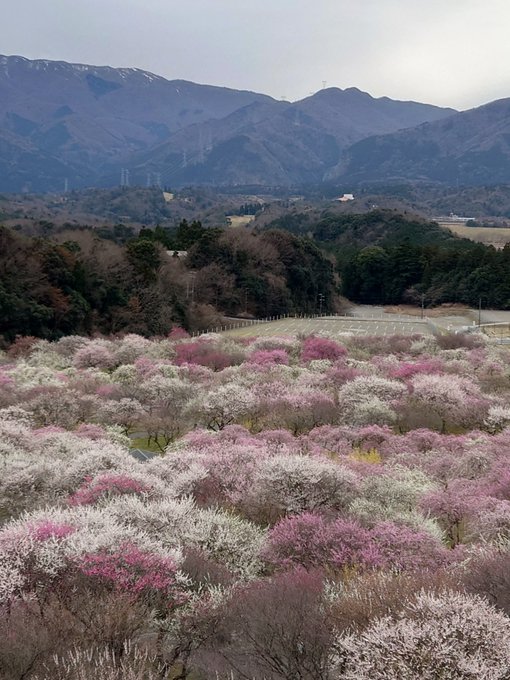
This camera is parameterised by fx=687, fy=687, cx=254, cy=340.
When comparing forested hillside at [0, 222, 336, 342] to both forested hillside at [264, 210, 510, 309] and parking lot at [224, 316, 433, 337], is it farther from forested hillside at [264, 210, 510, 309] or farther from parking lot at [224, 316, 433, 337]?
forested hillside at [264, 210, 510, 309]

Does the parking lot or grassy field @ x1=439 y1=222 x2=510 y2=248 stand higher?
grassy field @ x1=439 y1=222 x2=510 y2=248

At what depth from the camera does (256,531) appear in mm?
10922

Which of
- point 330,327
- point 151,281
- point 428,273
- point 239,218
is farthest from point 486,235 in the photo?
point 151,281

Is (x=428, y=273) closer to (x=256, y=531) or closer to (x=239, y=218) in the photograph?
(x=256, y=531)

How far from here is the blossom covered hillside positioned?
6754 mm

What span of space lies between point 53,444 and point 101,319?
2635 centimetres

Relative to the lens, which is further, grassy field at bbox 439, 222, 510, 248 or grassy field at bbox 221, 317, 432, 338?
grassy field at bbox 439, 222, 510, 248

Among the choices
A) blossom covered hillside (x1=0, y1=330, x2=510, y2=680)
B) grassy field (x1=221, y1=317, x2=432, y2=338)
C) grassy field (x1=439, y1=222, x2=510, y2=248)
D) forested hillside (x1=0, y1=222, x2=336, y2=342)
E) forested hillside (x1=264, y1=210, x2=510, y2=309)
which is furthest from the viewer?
grassy field (x1=439, y1=222, x2=510, y2=248)

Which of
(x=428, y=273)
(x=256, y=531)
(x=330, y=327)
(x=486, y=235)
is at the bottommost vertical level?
(x=330, y=327)

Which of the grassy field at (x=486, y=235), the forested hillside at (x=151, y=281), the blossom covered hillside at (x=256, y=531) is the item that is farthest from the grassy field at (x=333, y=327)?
the grassy field at (x=486, y=235)

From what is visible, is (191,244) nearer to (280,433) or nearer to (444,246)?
(444,246)

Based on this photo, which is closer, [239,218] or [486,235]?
[486,235]

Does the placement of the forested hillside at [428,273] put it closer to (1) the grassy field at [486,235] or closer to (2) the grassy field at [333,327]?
(2) the grassy field at [333,327]

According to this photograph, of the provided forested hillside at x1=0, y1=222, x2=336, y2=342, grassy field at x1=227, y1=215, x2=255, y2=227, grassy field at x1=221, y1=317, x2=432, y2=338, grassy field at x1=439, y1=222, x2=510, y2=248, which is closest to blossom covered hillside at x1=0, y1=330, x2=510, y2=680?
forested hillside at x1=0, y1=222, x2=336, y2=342
